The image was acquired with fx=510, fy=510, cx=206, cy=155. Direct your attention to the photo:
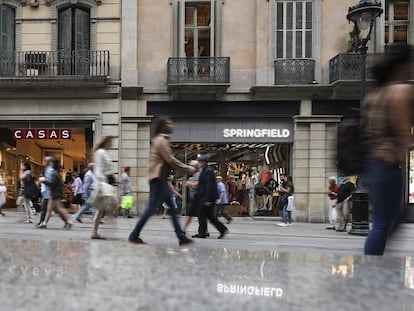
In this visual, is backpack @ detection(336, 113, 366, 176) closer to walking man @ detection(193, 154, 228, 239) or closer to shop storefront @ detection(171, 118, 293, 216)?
walking man @ detection(193, 154, 228, 239)

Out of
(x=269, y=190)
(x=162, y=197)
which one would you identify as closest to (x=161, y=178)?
(x=162, y=197)

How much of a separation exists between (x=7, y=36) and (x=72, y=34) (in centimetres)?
239

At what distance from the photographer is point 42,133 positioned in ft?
61.3

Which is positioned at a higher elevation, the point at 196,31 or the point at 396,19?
the point at 396,19

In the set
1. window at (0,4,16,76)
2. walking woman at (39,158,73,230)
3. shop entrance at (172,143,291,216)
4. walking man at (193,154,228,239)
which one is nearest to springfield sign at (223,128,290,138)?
shop entrance at (172,143,291,216)

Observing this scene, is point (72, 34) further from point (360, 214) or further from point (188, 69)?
point (360, 214)

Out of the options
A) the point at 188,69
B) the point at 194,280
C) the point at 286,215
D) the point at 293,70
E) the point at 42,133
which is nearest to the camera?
the point at 194,280

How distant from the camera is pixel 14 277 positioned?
311cm

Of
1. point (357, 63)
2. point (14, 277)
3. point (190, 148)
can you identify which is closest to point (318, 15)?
point (357, 63)

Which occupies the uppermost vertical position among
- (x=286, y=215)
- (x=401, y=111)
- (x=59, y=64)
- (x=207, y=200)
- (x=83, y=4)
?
(x=83, y=4)

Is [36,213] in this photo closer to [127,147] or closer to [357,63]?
[127,147]

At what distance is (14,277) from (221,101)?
15502mm

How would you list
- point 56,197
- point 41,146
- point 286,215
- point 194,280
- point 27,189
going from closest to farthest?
1. point 194,280
2. point 56,197
3. point 27,189
4. point 286,215
5. point 41,146

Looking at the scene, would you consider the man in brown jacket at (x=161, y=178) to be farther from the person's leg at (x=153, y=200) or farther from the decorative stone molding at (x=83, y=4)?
the decorative stone molding at (x=83, y=4)
